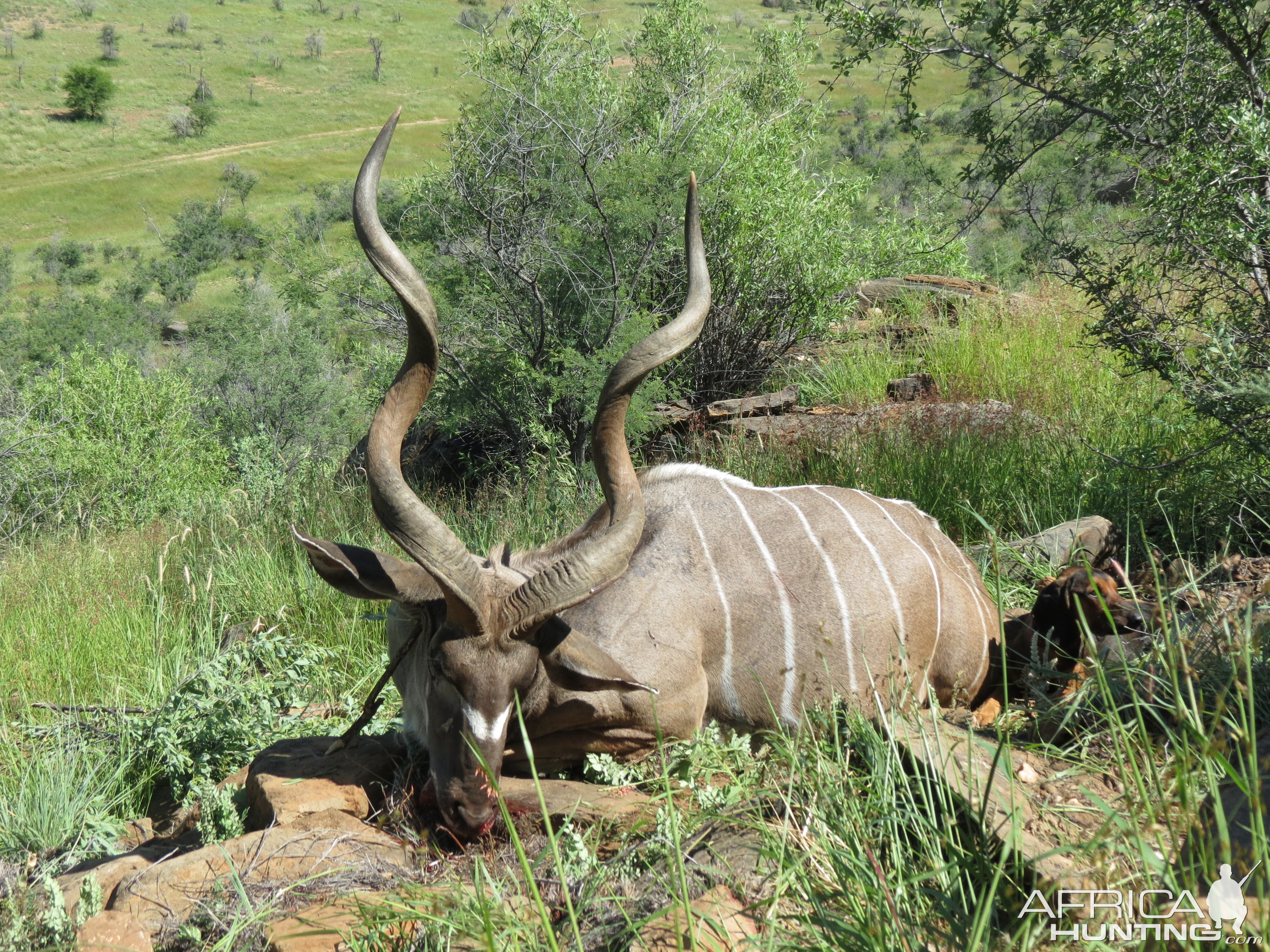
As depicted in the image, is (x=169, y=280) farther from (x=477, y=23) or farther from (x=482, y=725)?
(x=482, y=725)

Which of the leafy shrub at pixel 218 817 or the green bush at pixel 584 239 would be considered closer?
the leafy shrub at pixel 218 817

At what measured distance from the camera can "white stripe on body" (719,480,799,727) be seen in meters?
3.68

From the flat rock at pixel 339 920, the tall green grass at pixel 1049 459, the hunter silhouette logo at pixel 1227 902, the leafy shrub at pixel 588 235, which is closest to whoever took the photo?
the hunter silhouette logo at pixel 1227 902

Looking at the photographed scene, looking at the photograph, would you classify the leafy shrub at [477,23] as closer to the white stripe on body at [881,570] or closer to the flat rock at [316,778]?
the white stripe on body at [881,570]

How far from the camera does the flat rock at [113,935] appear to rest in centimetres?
228

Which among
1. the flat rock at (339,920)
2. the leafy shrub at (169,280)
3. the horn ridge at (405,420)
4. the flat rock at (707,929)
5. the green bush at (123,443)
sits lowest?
the leafy shrub at (169,280)

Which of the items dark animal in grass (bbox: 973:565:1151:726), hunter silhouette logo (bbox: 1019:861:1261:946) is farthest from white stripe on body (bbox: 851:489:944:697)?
hunter silhouette logo (bbox: 1019:861:1261:946)

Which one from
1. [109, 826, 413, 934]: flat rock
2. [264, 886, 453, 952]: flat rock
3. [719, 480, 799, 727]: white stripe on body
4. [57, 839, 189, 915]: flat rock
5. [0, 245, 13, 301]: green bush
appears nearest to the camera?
[264, 886, 453, 952]: flat rock

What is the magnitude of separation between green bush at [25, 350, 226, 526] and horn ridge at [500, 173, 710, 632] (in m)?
8.16

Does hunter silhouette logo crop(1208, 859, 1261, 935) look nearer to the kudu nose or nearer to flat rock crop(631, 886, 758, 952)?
flat rock crop(631, 886, 758, 952)

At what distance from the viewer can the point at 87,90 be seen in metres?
64.4

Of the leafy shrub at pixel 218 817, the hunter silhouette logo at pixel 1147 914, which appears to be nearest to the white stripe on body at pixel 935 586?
the hunter silhouette logo at pixel 1147 914

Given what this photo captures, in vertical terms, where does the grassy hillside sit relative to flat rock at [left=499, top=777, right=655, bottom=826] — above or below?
above

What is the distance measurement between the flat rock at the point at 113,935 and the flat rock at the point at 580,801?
3.28 feet
